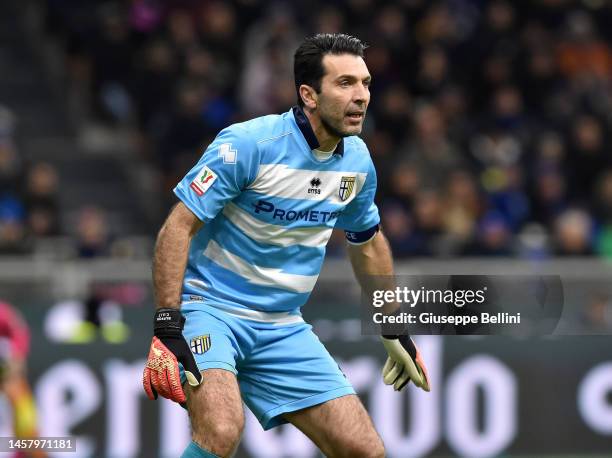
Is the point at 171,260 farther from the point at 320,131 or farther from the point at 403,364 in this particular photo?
the point at 403,364

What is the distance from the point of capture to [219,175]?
5758 millimetres

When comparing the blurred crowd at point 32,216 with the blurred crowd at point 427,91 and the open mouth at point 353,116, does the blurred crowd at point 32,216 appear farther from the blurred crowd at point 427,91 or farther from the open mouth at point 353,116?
the open mouth at point 353,116

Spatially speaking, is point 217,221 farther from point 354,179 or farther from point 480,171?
point 480,171

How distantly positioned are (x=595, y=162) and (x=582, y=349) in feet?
11.4

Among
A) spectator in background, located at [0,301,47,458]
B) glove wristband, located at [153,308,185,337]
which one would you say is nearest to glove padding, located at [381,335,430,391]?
glove wristband, located at [153,308,185,337]

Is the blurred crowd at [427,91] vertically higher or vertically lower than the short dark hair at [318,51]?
higher

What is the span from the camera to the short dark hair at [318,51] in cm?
592

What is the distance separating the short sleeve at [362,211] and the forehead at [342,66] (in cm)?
53

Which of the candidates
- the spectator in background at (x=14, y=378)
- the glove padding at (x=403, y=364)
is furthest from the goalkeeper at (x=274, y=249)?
the spectator in background at (x=14, y=378)

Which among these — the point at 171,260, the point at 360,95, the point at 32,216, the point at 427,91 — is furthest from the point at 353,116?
the point at 427,91

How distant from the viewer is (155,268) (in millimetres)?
5707

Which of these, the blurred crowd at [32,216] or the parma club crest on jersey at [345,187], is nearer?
the parma club crest on jersey at [345,187]

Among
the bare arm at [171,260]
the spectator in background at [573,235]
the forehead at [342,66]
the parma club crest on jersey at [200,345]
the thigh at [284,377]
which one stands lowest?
the thigh at [284,377]

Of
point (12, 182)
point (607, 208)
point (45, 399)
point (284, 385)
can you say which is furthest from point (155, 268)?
point (607, 208)
